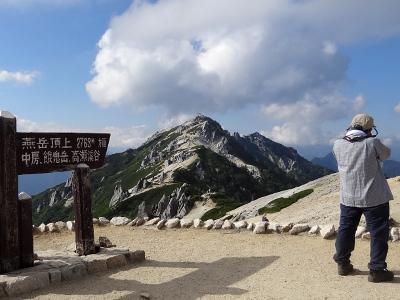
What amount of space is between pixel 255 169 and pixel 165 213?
58.4 metres

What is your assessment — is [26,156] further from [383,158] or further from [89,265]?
[383,158]

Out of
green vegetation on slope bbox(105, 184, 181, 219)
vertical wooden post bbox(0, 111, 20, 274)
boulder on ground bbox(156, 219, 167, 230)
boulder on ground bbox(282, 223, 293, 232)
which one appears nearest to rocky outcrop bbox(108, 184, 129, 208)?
green vegetation on slope bbox(105, 184, 181, 219)

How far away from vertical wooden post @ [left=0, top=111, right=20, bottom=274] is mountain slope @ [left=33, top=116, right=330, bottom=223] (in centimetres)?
7112

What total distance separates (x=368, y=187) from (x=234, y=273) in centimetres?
371

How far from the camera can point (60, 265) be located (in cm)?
1118

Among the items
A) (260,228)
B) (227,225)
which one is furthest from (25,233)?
(260,228)

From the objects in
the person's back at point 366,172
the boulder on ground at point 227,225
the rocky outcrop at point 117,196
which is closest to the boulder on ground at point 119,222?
the boulder on ground at point 227,225

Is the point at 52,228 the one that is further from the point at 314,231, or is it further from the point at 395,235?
the point at 395,235

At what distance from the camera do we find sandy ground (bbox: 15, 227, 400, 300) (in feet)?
30.9

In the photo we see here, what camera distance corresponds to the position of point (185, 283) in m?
10.4

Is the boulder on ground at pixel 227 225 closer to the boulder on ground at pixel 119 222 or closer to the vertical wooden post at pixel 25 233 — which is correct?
the boulder on ground at pixel 119 222

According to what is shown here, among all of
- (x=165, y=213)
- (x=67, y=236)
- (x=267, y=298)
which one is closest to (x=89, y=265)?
Result: (x=267, y=298)

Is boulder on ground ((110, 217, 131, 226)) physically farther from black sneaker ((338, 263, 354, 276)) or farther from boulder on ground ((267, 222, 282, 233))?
black sneaker ((338, 263, 354, 276))

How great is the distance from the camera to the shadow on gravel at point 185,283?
9.66 meters
